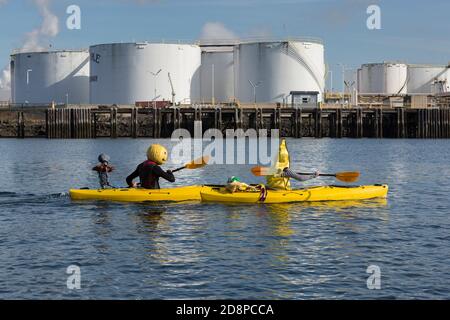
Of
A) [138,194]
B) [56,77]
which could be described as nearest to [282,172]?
[138,194]

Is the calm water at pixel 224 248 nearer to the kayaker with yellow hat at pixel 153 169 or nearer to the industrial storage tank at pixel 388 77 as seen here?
the kayaker with yellow hat at pixel 153 169

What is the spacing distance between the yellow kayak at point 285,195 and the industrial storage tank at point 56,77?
89804mm

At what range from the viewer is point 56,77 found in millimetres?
113500

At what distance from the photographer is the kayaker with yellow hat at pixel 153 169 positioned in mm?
24344

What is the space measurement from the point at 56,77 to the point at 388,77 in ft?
179

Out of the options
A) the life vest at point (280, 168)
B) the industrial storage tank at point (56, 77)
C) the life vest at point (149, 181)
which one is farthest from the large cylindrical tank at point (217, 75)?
the life vest at point (149, 181)

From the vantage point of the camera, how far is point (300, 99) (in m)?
102

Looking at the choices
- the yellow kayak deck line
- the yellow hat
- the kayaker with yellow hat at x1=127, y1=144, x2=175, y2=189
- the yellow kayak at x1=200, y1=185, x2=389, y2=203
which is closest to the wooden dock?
the yellow kayak at x1=200, y1=185, x2=389, y2=203

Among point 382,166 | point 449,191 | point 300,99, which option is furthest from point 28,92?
point 449,191

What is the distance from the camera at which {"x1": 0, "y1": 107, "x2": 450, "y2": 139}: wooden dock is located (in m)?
90.9

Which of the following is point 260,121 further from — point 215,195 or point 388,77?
point 215,195

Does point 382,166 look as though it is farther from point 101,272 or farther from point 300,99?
point 300,99

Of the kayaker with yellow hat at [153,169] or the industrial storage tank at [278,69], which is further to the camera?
the industrial storage tank at [278,69]
